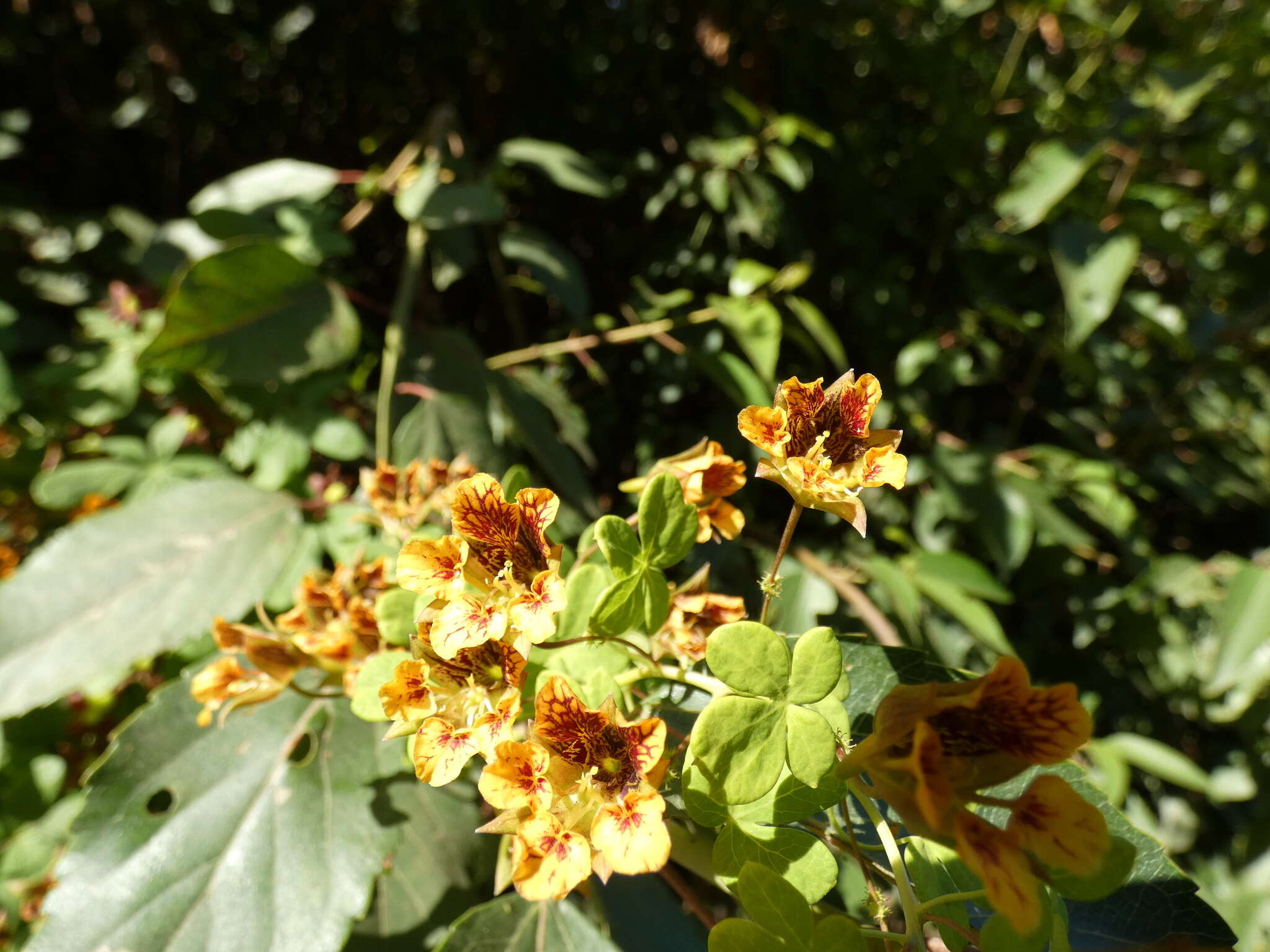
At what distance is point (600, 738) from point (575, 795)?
44 mm

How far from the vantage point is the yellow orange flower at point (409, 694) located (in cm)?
51

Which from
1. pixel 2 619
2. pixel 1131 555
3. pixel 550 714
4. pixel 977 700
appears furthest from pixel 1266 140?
pixel 2 619

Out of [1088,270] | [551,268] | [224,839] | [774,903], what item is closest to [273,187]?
[551,268]

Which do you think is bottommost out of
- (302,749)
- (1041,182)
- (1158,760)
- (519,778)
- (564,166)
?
(1158,760)

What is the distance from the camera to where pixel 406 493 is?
843 mm

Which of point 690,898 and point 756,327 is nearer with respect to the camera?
point 690,898

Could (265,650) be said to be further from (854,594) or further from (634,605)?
(854,594)

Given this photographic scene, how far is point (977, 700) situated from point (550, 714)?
258 mm

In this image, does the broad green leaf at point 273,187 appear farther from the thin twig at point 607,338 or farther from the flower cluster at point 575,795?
the flower cluster at point 575,795

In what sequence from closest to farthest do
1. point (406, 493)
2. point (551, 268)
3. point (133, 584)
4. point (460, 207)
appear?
point (406, 493), point (133, 584), point (460, 207), point (551, 268)

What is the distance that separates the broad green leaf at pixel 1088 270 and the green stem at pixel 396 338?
123 centimetres

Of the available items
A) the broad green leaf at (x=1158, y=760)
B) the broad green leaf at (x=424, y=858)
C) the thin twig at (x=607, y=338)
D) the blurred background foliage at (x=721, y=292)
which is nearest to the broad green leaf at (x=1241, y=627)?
the blurred background foliage at (x=721, y=292)

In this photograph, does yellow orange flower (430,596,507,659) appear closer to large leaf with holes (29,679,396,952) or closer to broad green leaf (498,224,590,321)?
large leaf with holes (29,679,396,952)

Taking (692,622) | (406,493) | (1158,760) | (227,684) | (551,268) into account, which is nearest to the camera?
(692,622)
